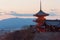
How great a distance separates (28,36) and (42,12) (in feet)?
6.76

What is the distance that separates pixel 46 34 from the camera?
2.85 metres

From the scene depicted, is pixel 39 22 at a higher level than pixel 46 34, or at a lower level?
lower

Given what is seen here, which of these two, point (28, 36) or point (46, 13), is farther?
point (46, 13)

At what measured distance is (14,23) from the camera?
15.1 ft

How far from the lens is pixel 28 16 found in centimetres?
489

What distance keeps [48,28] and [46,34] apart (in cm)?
110

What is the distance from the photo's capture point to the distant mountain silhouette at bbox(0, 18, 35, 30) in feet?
14.9

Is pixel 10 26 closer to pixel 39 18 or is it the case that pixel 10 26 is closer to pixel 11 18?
pixel 11 18

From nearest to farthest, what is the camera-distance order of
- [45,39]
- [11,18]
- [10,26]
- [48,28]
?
[45,39] → [48,28] → [10,26] → [11,18]

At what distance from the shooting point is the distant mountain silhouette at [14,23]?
4.55 meters

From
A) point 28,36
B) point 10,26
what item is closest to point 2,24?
point 10,26

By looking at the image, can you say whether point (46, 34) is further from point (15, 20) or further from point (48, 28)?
point (15, 20)

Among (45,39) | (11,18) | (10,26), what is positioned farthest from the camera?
(11,18)

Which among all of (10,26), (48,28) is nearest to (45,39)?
(48,28)
